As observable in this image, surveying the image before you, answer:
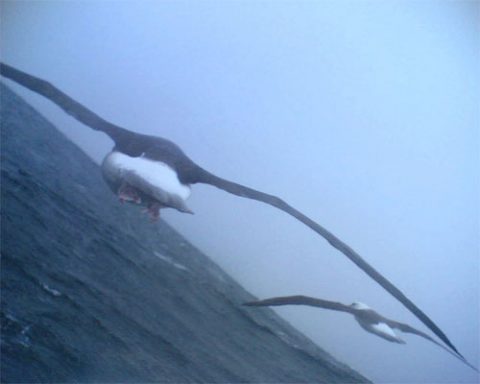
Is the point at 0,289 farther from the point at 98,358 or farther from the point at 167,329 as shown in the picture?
the point at 167,329

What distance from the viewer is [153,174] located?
173cm

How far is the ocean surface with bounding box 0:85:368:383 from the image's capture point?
150 cm

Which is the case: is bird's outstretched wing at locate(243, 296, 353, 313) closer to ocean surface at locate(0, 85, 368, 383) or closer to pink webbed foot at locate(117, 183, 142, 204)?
ocean surface at locate(0, 85, 368, 383)

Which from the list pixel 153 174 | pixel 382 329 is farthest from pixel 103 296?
pixel 382 329

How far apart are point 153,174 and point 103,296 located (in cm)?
56

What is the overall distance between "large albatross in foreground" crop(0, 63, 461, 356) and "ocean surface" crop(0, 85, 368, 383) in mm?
285

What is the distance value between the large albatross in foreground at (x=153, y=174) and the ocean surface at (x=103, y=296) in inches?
11.2

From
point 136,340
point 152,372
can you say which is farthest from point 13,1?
point 152,372

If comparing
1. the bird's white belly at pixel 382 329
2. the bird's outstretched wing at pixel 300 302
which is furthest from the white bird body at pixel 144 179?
the bird's white belly at pixel 382 329

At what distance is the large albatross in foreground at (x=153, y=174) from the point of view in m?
1.70

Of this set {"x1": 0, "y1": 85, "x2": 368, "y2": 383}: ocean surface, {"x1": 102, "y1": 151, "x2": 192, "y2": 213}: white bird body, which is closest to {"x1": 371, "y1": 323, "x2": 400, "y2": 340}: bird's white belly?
{"x1": 0, "y1": 85, "x2": 368, "y2": 383}: ocean surface

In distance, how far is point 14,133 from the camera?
1.95 m

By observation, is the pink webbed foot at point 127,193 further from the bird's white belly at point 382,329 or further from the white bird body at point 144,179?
the bird's white belly at point 382,329

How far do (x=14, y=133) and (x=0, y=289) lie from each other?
83cm
